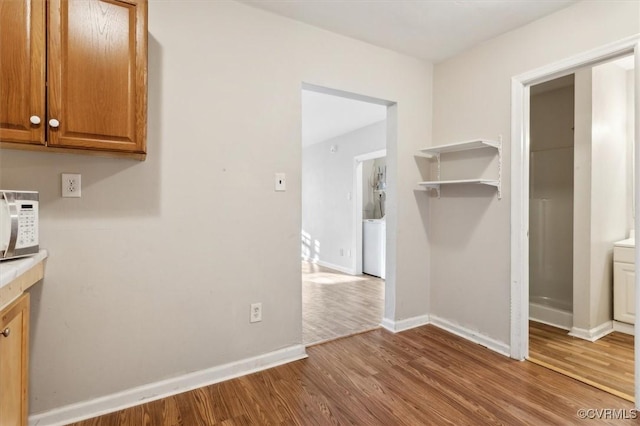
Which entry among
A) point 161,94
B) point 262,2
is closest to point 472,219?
point 262,2

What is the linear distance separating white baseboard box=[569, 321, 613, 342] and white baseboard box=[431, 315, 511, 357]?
0.90 metres

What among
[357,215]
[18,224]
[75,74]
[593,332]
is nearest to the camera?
[18,224]

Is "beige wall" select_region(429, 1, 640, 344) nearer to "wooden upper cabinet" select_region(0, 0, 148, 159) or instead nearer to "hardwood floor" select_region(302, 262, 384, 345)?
"hardwood floor" select_region(302, 262, 384, 345)

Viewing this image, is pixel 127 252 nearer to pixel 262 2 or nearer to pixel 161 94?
pixel 161 94

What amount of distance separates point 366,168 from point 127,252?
16.1 feet

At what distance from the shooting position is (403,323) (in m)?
2.93

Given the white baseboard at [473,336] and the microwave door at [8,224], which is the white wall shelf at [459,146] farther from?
the microwave door at [8,224]

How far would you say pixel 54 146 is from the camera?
1.48 metres

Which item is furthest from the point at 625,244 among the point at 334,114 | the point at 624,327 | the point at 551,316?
the point at 334,114

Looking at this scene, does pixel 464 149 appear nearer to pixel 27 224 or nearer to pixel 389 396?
pixel 389 396

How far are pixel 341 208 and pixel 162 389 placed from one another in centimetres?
431

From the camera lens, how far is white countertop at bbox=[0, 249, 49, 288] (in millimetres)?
1108

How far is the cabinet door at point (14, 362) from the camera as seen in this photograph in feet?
3.84

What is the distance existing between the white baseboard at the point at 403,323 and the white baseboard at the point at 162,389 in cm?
90
